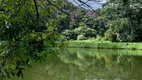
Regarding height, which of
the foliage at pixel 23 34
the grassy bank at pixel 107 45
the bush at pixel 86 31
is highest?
the foliage at pixel 23 34

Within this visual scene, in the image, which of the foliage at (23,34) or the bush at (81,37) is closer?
the foliage at (23,34)

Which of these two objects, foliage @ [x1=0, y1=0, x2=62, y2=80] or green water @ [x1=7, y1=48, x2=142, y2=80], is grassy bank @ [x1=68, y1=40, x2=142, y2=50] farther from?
foliage @ [x1=0, y1=0, x2=62, y2=80]

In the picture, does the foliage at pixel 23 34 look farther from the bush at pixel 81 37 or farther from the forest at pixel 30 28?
the bush at pixel 81 37

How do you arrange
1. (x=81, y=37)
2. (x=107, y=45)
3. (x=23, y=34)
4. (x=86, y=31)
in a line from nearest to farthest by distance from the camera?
(x=23, y=34) → (x=107, y=45) → (x=81, y=37) → (x=86, y=31)

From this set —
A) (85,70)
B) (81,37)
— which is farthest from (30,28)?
(81,37)

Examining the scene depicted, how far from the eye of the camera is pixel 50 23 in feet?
5.52

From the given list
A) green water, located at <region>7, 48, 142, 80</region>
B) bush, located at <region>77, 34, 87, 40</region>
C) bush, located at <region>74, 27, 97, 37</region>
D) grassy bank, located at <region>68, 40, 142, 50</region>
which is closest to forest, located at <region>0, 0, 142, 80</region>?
green water, located at <region>7, 48, 142, 80</region>

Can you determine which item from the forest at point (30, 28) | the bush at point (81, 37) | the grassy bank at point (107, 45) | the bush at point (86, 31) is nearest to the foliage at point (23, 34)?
the forest at point (30, 28)

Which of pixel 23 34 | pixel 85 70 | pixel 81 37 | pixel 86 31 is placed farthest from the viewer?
pixel 86 31

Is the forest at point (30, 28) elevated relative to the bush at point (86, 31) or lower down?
elevated

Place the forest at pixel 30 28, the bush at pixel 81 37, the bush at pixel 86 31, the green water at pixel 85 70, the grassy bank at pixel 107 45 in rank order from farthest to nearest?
the bush at pixel 86 31
the bush at pixel 81 37
the grassy bank at pixel 107 45
the green water at pixel 85 70
the forest at pixel 30 28

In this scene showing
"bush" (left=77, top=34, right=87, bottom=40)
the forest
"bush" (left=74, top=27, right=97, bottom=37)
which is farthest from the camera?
"bush" (left=74, top=27, right=97, bottom=37)

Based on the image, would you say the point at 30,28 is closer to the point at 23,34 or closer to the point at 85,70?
the point at 23,34

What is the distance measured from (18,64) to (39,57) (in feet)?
0.62
